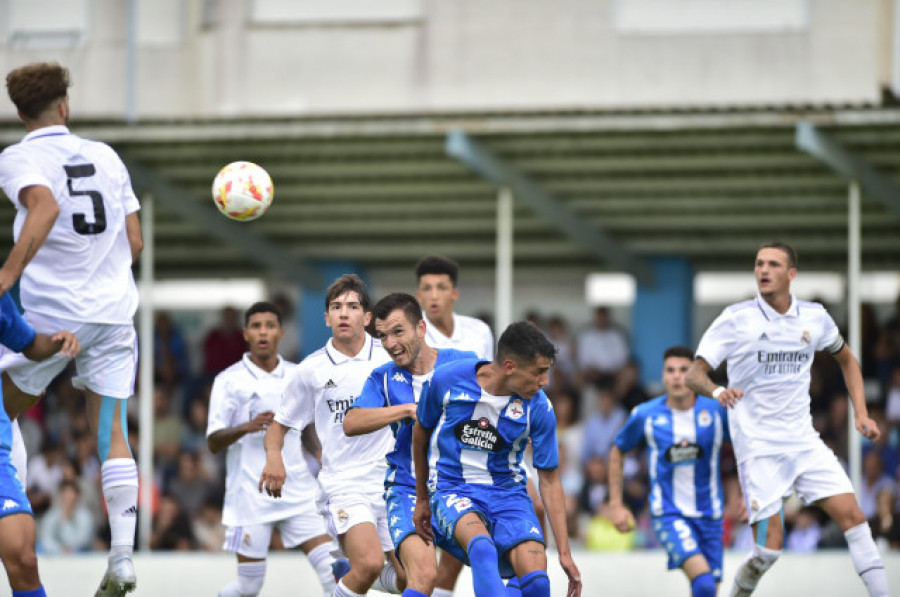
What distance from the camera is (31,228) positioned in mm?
7371

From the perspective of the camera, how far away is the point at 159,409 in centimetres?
1870

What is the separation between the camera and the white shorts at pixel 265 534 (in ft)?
35.8

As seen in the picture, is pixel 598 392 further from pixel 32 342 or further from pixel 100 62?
pixel 32 342

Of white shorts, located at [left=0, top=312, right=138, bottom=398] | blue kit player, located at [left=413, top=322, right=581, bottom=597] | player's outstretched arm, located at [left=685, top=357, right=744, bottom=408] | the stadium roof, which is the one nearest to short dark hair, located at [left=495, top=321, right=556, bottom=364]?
blue kit player, located at [left=413, top=322, right=581, bottom=597]

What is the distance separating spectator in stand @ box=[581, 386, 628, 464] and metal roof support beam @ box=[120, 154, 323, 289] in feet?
15.2

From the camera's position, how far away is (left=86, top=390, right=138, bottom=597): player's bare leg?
796 centimetres

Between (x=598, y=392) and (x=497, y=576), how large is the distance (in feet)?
32.1

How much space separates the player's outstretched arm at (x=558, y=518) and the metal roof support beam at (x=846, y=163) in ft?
23.9

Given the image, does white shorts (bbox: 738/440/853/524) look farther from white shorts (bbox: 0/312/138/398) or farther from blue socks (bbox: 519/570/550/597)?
white shorts (bbox: 0/312/138/398)

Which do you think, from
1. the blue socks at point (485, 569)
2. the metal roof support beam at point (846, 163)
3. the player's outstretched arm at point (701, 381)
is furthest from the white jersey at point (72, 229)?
the metal roof support beam at point (846, 163)

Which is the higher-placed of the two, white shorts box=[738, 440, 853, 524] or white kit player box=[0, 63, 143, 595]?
white kit player box=[0, 63, 143, 595]

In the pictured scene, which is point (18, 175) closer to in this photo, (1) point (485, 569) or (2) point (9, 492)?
(2) point (9, 492)

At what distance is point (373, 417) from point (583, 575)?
619 cm

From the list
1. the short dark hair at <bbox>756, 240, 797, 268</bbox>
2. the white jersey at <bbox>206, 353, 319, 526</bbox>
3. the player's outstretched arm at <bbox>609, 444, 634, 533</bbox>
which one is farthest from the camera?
the player's outstretched arm at <bbox>609, 444, 634, 533</bbox>
